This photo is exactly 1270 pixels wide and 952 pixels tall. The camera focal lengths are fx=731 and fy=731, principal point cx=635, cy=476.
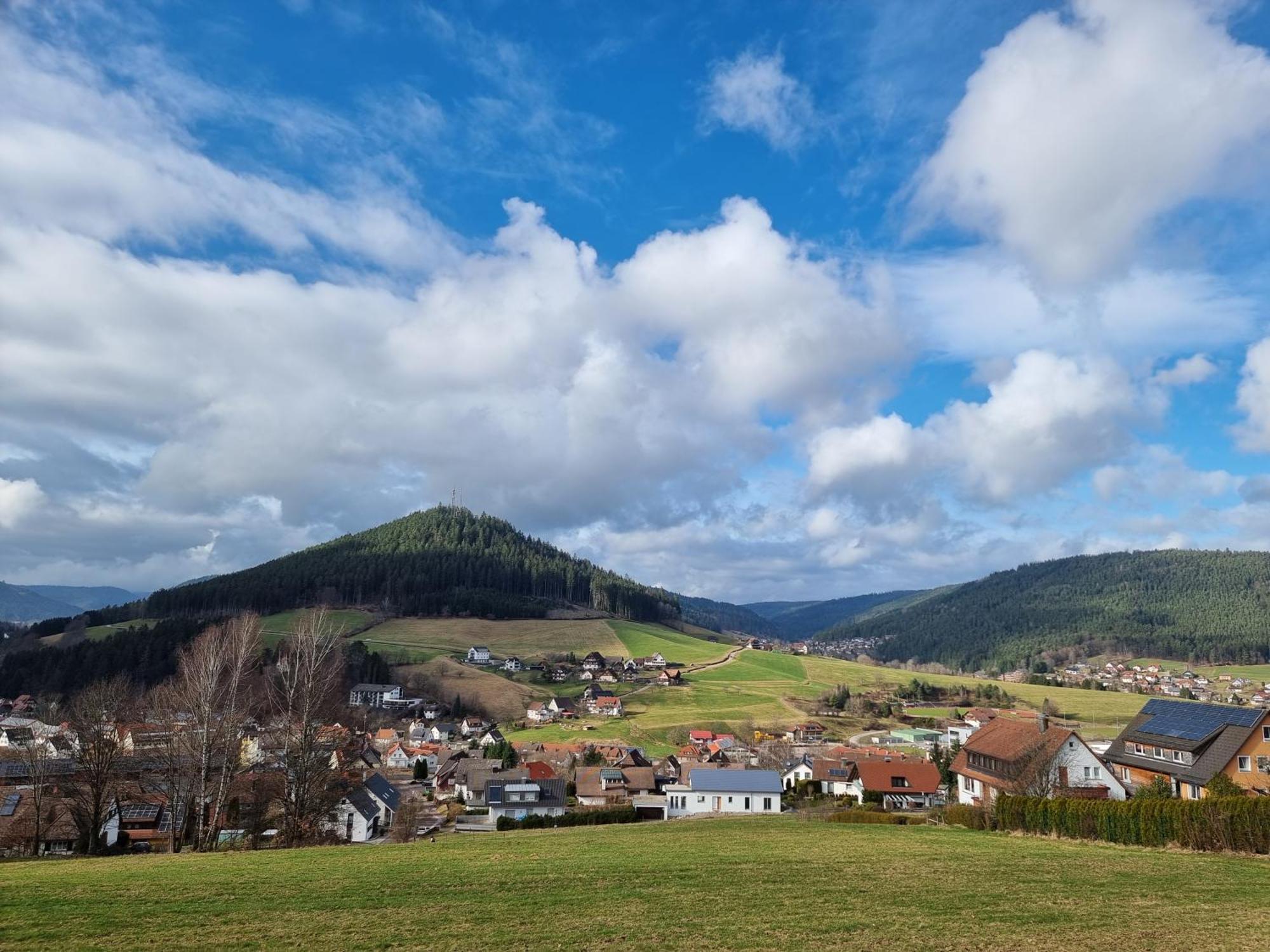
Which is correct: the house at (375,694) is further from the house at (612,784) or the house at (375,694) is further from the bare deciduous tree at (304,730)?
the bare deciduous tree at (304,730)

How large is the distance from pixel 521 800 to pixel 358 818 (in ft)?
46.3

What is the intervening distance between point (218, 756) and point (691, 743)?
2819 inches

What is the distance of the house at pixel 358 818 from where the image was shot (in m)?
52.8

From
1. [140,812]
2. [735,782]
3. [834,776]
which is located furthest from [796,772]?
[140,812]

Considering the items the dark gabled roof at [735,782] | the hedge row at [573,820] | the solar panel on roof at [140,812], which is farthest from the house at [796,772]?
the solar panel on roof at [140,812]

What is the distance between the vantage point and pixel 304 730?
3353 cm

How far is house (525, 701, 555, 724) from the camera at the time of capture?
396 ft

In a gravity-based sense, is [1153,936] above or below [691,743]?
above

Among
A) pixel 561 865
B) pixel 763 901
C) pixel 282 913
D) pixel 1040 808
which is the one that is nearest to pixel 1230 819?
pixel 1040 808

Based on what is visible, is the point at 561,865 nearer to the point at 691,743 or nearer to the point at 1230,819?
the point at 1230,819

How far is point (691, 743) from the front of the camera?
3915 inches

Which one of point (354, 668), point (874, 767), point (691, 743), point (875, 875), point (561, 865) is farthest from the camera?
point (354, 668)

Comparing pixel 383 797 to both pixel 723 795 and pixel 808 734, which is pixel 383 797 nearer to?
pixel 723 795

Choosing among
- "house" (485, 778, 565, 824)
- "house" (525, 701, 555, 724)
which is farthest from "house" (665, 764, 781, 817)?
"house" (525, 701, 555, 724)
